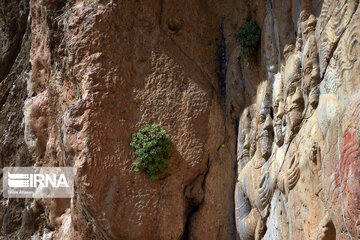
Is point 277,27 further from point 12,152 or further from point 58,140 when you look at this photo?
point 12,152

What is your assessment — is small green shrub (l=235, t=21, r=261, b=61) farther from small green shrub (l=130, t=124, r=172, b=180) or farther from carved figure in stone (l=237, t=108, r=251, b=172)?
small green shrub (l=130, t=124, r=172, b=180)

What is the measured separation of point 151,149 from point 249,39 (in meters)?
1.80

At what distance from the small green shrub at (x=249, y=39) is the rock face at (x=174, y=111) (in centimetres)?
10

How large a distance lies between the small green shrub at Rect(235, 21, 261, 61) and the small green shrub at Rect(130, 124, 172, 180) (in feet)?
4.74

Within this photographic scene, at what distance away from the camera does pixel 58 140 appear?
803 cm

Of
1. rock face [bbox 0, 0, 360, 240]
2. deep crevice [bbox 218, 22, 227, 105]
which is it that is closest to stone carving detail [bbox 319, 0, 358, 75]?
rock face [bbox 0, 0, 360, 240]

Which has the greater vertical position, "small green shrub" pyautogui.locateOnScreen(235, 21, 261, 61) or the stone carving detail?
"small green shrub" pyautogui.locateOnScreen(235, 21, 261, 61)

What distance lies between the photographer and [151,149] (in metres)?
7.08

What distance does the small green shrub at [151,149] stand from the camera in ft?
23.1

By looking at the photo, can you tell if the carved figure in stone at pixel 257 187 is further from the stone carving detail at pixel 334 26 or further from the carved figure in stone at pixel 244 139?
the stone carving detail at pixel 334 26

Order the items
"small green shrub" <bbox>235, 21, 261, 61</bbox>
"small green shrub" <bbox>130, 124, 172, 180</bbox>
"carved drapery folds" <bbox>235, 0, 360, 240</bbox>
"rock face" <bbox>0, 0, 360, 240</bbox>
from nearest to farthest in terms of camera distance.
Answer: "carved drapery folds" <bbox>235, 0, 360, 240</bbox> → "rock face" <bbox>0, 0, 360, 240</bbox> → "small green shrub" <bbox>235, 21, 261, 61</bbox> → "small green shrub" <bbox>130, 124, 172, 180</bbox>

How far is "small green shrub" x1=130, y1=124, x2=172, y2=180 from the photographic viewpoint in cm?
705

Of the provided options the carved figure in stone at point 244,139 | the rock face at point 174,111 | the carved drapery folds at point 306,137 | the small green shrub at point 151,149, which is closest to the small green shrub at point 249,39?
the rock face at point 174,111

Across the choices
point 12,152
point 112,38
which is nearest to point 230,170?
point 112,38
